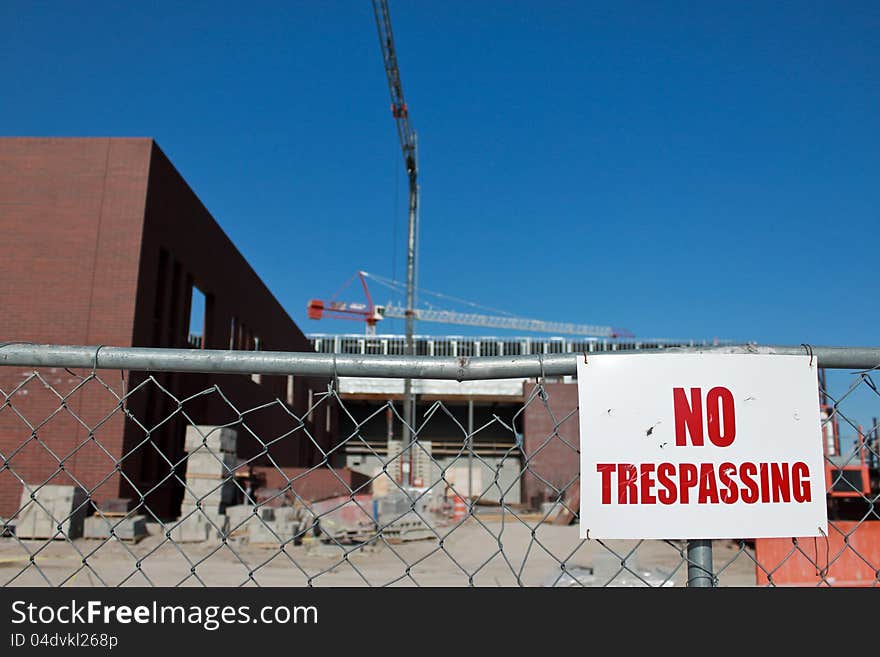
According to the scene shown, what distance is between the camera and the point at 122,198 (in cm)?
1636

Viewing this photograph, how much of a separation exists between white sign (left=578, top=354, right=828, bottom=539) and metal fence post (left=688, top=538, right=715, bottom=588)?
70 millimetres

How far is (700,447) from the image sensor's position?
5.89ft

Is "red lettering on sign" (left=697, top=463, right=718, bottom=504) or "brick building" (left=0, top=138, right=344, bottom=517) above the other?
"brick building" (left=0, top=138, right=344, bottom=517)

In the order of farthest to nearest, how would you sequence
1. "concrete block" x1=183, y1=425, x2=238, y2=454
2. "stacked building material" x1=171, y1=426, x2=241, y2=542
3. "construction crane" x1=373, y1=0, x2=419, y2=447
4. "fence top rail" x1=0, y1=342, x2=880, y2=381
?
"construction crane" x1=373, y1=0, x2=419, y2=447
"concrete block" x1=183, y1=425, x2=238, y2=454
"stacked building material" x1=171, y1=426, x2=241, y2=542
"fence top rail" x1=0, y1=342, x2=880, y2=381

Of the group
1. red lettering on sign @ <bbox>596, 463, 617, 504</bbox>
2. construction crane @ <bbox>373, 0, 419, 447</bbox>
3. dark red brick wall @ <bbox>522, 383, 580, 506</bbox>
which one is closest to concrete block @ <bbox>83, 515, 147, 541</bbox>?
red lettering on sign @ <bbox>596, 463, 617, 504</bbox>

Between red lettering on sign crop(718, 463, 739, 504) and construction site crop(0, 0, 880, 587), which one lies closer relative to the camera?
red lettering on sign crop(718, 463, 739, 504)

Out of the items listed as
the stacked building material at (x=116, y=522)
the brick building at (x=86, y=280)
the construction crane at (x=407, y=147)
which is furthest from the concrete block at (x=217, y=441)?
the construction crane at (x=407, y=147)

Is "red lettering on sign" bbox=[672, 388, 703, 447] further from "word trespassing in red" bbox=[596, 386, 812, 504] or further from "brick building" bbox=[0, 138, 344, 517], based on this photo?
"brick building" bbox=[0, 138, 344, 517]

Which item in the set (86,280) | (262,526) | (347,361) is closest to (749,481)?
(347,361)

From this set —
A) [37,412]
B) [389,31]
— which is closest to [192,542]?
[37,412]

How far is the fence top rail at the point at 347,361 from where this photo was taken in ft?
6.34

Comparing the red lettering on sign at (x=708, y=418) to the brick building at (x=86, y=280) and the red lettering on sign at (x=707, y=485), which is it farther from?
the brick building at (x=86, y=280)

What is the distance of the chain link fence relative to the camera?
78.5 inches
